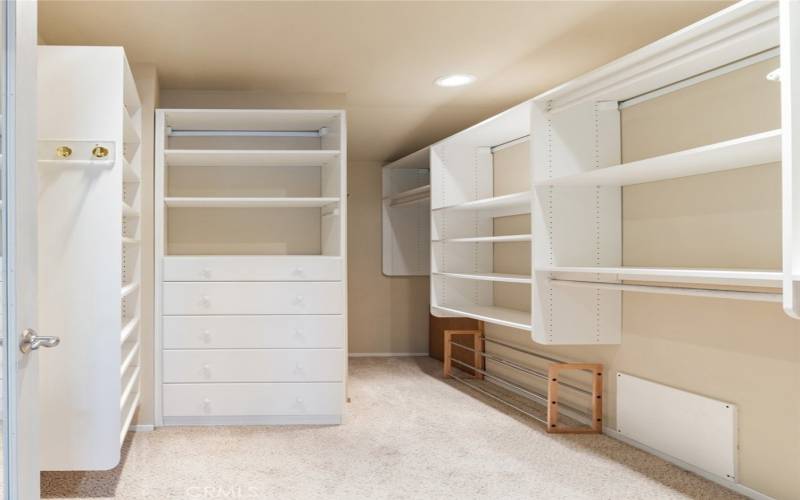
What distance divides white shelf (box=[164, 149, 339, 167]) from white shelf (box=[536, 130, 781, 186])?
54.1 inches

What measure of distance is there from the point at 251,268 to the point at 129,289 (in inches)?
27.5

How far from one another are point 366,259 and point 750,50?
4121 millimetres

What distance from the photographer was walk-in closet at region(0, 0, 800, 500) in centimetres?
212

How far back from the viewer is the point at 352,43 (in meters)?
2.82

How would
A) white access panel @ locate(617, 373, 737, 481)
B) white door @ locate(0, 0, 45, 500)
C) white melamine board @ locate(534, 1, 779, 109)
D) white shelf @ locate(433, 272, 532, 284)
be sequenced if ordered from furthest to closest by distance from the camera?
white shelf @ locate(433, 272, 532, 284)
white access panel @ locate(617, 373, 737, 481)
white melamine board @ locate(534, 1, 779, 109)
white door @ locate(0, 0, 45, 500)

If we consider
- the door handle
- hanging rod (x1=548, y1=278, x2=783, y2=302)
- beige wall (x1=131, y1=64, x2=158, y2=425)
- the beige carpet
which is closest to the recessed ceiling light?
hanging rod (x1=548, y1=278, x2=783, y2=302)

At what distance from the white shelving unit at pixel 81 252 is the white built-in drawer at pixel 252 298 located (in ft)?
3.07

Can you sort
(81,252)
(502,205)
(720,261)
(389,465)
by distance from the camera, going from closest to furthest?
(81,252) < (720,261) < (389,465) < (502,205)

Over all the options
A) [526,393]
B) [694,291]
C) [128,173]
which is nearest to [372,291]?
[526,393]

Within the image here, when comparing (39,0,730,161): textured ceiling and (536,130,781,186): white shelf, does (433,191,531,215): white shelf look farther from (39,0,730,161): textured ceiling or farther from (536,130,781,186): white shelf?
(39,0,730,161): textured ceiling

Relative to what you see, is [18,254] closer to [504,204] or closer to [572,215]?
[572,215]

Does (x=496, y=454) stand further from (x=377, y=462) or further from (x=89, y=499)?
(x=89, y=499)

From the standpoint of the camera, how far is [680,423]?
259 cm

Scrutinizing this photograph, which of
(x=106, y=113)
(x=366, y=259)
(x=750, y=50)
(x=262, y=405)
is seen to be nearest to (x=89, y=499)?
(x=262, y=405)
